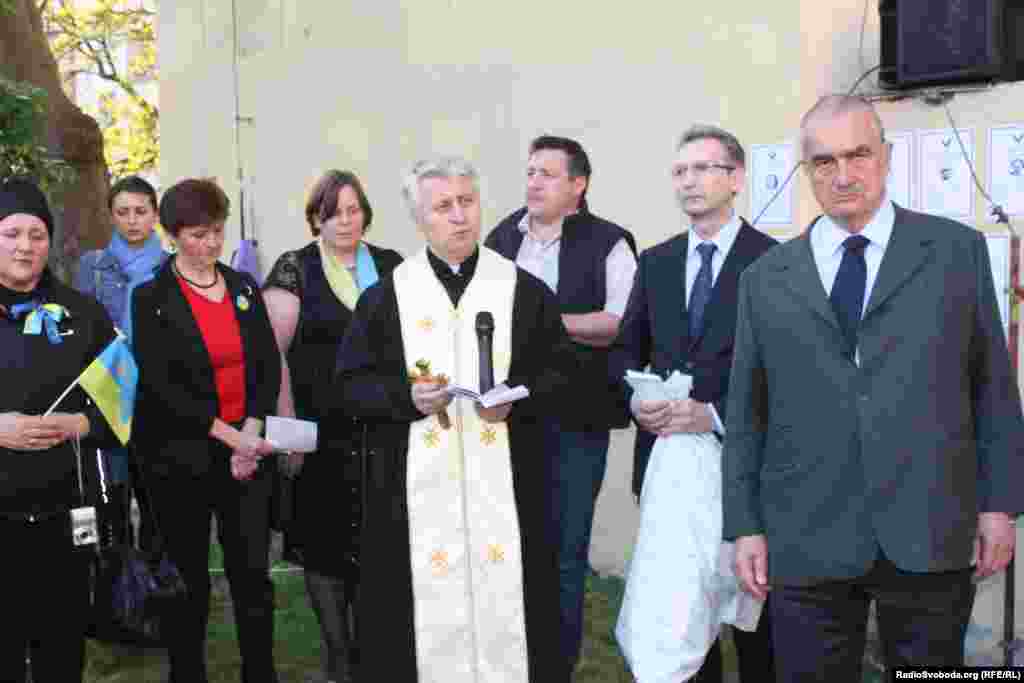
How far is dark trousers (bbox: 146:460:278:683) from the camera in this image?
16.7 feet

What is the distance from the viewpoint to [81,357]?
4535 mm

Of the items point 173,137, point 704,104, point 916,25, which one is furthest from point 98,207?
point 916,25

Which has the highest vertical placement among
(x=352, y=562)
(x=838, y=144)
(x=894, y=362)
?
(x=838, y=144)

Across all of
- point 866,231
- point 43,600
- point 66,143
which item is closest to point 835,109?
point 866,231

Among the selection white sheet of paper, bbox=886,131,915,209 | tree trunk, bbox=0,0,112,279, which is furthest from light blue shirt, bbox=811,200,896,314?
→ tree trunk, bbox=0,0,112,279

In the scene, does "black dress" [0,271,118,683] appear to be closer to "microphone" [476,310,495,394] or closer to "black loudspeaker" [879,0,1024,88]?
"microphone" [476,310,495,394]

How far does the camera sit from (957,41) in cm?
504

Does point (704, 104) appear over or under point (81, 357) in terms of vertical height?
over

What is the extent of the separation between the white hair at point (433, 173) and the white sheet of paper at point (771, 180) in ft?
7.45

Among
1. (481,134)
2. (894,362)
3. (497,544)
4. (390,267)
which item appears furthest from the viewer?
(481,134)

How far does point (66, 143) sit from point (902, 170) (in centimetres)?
836

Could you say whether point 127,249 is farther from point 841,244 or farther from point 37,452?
point 841,244

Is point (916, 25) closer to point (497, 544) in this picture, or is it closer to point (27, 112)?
point (497, 544)

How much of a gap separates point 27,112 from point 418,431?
127 inches
